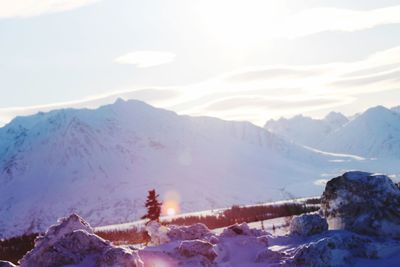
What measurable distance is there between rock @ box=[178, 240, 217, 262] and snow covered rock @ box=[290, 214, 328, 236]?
675 centimetres

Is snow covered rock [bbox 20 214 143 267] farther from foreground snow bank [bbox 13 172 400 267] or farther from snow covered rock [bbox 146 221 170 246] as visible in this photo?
snow covered rock [bbox 146 221 170 246]

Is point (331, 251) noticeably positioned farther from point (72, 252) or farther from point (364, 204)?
point (72, 252)

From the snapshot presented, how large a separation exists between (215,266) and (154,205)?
6194cm

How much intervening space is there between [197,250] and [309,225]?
7.39 meters

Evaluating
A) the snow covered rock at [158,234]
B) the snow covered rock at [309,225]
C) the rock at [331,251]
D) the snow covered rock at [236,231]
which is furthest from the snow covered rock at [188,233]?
the rock at [331,251]

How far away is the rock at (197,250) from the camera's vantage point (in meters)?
25.4

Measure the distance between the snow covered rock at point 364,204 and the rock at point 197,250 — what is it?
9.23 meters

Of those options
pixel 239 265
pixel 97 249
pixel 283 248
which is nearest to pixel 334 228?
pixel 283 248

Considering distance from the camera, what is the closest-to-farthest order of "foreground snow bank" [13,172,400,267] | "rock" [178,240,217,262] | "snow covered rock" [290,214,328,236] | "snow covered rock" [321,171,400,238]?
"foreground snow bank" [13,172,400,267]
"rock" [178,240,217,262]
"snow covered rock" [290,214,328,236]
"snow covered rock" [321,171,400,238]

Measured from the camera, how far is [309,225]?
30125mm

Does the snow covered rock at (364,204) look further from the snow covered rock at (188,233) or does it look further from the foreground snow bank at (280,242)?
the snow covered rock at (188,233)

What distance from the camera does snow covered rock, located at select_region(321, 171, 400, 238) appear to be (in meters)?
30.3

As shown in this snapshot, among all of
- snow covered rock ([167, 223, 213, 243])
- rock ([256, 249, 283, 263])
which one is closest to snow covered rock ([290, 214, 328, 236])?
rock ([256, 249, 283, 263])

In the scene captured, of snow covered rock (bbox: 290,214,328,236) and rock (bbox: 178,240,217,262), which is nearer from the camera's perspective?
rock (bbox: 178,240,217,262)
